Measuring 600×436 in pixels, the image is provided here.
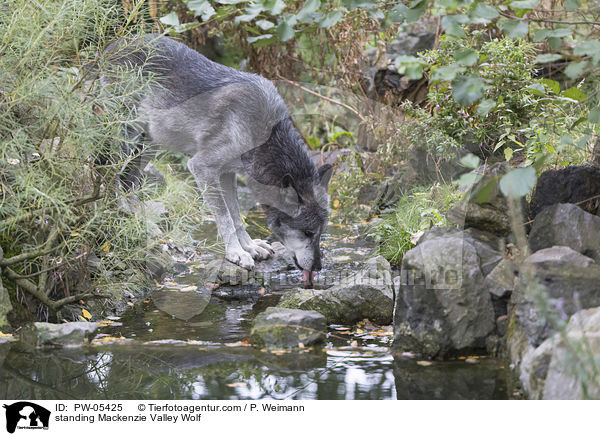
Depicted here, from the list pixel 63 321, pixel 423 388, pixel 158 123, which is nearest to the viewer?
pixel 423 388

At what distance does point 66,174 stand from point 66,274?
0.88 m

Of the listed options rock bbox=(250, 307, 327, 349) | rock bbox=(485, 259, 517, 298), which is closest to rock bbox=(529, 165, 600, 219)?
rock bbox=(485, 259, 517, 298)

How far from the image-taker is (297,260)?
619 centimetres

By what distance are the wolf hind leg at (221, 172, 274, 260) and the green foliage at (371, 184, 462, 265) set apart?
1.32m

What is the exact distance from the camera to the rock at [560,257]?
3.82 m

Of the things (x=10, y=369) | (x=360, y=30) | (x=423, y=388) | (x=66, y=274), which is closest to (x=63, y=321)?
(x=66, y=274)

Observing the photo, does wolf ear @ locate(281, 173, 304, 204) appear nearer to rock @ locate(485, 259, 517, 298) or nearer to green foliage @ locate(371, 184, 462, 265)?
green foliage @ locate(371, 184, 462, 265)

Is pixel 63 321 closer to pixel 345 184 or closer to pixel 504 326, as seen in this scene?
pixel 504 326

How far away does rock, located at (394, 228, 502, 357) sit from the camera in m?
4.14

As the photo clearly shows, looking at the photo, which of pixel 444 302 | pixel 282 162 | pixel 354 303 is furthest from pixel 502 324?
pixel 282 162

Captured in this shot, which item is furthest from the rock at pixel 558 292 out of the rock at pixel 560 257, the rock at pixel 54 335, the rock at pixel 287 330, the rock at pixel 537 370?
the rock at pixel 54 335

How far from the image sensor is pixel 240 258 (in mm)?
6426

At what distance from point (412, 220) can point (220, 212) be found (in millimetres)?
2156

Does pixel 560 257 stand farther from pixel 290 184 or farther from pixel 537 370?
pixel 290 184
